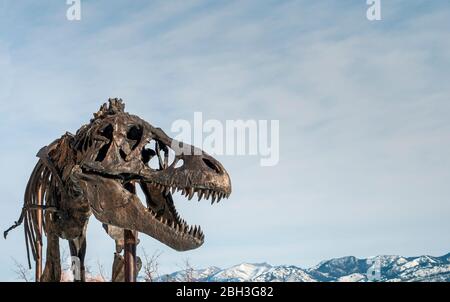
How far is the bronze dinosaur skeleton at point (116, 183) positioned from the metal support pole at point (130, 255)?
379 millimetres

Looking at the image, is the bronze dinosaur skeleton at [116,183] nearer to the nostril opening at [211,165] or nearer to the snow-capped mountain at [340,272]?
the nostril opening at [211,165]

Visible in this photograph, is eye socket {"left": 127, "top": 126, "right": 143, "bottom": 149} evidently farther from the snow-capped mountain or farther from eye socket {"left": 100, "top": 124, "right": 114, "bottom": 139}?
the snow-capped mountain

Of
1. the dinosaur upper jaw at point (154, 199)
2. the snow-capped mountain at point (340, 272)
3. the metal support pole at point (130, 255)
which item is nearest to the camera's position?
the dinosaur upper jaw at point (154, 199)

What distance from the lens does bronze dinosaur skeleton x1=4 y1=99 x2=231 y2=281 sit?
24.2ft

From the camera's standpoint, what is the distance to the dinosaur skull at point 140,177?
7340mm

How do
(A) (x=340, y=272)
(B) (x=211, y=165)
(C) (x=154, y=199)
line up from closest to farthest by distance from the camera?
1. (B) (x=211, y=165)
2. (C) (x=154, y=199)
3. (A) (x=340, y=272)

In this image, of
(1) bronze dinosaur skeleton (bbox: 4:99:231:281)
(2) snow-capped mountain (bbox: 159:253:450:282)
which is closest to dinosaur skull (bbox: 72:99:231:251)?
(1) bronze dinosaur skeleton (bbox: 4:99:231:281)

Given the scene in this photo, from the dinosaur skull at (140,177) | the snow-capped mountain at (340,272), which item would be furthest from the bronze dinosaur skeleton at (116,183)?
the snow-capped mountain at (340,272)

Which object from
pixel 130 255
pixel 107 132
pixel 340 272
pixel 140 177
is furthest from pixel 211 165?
pixel 340 272

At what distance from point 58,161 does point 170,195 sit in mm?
1650

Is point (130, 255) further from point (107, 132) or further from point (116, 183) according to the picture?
point (107, 132)

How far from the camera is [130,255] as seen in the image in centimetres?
805

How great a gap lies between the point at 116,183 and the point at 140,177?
245 millimetres
